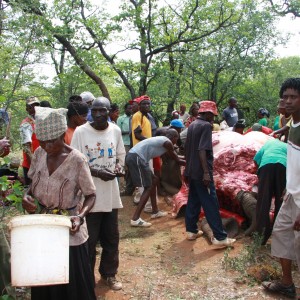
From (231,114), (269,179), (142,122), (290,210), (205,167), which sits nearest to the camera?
(290,210)

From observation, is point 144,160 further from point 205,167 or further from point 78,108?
point 78,108

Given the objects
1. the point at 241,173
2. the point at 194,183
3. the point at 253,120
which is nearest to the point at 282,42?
the point at 253,120

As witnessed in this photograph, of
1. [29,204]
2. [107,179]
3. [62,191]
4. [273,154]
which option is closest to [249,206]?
[273,154]

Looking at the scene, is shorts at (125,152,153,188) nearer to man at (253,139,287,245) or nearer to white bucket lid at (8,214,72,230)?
man at (253,139,287,245)

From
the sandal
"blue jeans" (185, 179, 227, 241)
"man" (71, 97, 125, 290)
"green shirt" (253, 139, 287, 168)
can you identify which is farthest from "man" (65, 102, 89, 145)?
the sandal

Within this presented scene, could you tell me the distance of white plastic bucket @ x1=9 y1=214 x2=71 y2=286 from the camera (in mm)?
2057

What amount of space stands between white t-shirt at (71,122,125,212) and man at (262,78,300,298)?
4.81 ft

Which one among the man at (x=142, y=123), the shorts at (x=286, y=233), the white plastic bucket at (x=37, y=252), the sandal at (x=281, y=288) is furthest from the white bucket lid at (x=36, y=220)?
the man at (x=142, y=123)

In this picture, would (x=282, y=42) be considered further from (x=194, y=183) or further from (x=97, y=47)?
(x=194, y=183)

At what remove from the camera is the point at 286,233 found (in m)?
3.40

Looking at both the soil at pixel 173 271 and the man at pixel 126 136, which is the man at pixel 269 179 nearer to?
the soil at pixel 173 271

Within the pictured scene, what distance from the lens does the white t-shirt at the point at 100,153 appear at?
3.47 meters

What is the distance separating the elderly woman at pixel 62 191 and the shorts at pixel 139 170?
2954mm

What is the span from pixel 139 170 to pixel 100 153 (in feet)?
6.93
